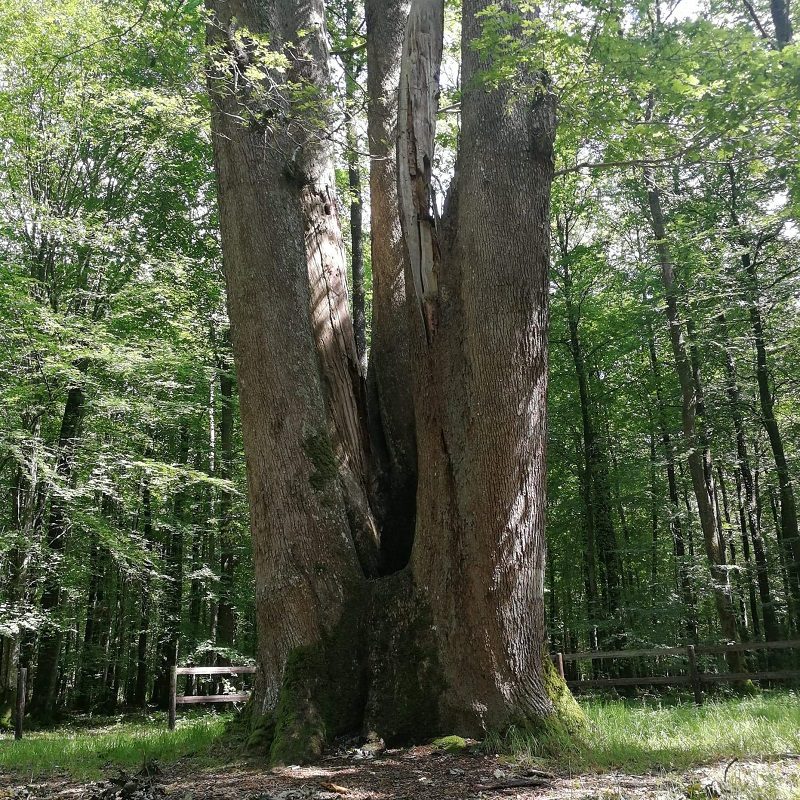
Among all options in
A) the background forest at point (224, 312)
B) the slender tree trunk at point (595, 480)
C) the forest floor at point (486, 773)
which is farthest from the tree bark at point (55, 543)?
the slender tree trunk at point (595, 480)

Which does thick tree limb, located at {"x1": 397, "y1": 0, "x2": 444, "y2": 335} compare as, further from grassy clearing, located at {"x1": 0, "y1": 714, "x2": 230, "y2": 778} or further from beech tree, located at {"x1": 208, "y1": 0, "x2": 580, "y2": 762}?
grassy clearing, located at {"x1": 0, "y1": 714, "x2": 230, "y2": 778}

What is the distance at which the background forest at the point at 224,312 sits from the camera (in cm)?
589

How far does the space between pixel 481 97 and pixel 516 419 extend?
8.35 ft

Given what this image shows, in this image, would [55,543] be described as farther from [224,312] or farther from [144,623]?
[144,623]

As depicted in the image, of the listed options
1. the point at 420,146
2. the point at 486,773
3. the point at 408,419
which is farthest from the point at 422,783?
the point at 420,146

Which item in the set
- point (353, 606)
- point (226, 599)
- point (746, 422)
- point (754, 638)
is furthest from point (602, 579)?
point (353, 606)

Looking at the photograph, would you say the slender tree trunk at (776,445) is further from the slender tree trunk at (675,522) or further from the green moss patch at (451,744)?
the green moss patch at (451,744)

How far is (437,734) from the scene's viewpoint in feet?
15.0

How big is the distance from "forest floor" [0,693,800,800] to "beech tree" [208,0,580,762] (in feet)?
0.92

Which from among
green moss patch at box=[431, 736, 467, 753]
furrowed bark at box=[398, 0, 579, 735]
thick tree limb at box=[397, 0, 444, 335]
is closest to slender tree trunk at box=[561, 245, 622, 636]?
thick tree limb at box=[397, 0, 444, 335]

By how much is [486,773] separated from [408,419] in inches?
124

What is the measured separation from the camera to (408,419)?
631 centimetres

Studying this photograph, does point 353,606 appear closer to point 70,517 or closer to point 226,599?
point 70,517

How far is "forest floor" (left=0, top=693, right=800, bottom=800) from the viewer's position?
341cm
